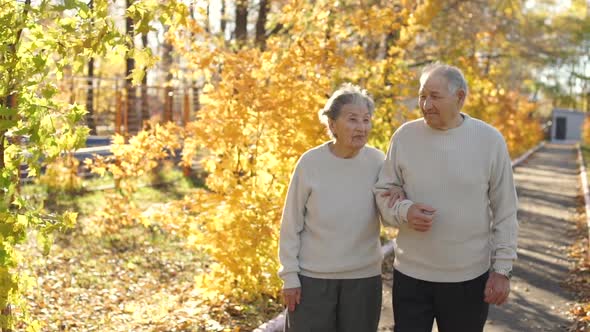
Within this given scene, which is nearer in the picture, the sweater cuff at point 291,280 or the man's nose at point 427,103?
the man's nose at point 427,103

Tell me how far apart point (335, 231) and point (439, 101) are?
0.82m

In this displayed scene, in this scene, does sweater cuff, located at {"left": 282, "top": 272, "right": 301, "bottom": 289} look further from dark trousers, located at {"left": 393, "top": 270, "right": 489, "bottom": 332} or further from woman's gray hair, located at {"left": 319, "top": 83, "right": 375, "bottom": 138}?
woman's gray hair, located at {"left": 319, "top": 83, "right": 375, "bottom": 138}

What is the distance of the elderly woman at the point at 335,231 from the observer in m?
3.92

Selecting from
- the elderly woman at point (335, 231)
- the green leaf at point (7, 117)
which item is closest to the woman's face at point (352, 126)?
the elderly woman at point (335, 231)

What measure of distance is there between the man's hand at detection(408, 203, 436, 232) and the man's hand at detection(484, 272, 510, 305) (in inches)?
16.2

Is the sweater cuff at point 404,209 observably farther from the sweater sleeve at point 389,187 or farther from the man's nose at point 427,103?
the man's nose at point 427,103

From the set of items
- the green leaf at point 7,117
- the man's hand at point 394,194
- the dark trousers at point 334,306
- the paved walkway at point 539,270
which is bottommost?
the paved walkway at point 539,270

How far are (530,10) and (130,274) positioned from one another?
596 inches

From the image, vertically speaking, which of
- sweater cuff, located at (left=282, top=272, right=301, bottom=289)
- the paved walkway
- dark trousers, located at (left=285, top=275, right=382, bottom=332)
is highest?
sweater cuff, located at (left=282, top=272, right=301, bottom=289)

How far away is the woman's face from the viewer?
390cm

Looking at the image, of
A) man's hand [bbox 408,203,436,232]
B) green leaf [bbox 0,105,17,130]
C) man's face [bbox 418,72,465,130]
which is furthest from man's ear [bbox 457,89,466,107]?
green leaf [bbox 0,105,17,130]

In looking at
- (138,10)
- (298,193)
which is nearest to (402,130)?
(298,193)

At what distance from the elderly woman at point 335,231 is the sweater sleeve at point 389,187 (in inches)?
2.3

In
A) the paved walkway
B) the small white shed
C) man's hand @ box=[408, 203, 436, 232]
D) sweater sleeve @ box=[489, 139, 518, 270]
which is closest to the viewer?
man's hand @ box=[408, 203, 436, 232]
